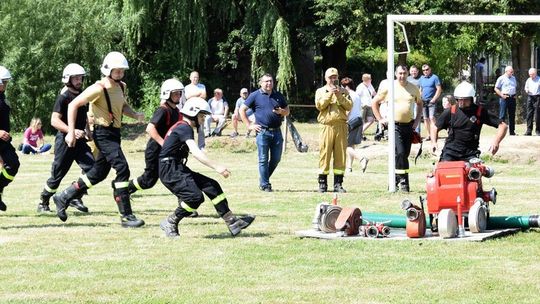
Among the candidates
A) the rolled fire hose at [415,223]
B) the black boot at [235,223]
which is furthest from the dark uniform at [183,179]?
the rolled fire hose at [415,223]

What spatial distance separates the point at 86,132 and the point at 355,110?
9330 millimetres

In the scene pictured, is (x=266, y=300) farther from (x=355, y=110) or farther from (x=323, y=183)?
(x=355, y=110)

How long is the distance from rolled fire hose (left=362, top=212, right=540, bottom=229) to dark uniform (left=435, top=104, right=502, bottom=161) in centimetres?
181

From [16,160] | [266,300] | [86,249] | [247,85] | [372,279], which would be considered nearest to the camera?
[266,300]

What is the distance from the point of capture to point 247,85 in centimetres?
4366

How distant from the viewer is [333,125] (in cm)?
1922

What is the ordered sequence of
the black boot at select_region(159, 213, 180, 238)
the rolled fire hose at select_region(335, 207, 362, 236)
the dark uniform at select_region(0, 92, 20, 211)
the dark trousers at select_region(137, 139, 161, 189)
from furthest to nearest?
the dark uniform at select_region(0, 92, 20, 211)
the dark trousers at select_region(137, 139, 161, 189)
the black boot at select_region(159, 213, 180, 238)
the rolled fire hose at select_region(335, 207, 362, 236)

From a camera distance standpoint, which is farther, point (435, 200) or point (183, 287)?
point (435, 200)

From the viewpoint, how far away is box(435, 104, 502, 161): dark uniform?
1557 cm

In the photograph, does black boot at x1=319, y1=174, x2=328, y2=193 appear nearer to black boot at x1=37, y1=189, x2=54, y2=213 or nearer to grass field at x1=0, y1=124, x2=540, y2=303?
grass field at x1=0, y1=124, x2=540, y2=303

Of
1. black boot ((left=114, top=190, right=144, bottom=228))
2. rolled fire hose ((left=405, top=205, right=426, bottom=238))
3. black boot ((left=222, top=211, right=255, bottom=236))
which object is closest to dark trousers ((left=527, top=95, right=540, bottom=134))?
black boot ((left=114, top=190, right=144, bottom=228))

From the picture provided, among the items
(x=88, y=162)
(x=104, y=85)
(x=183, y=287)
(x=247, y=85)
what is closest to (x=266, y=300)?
(x=183, y=287)

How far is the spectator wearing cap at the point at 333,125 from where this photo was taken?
19.0 m

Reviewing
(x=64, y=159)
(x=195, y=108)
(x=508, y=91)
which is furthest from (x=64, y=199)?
(x=508, y=91)
